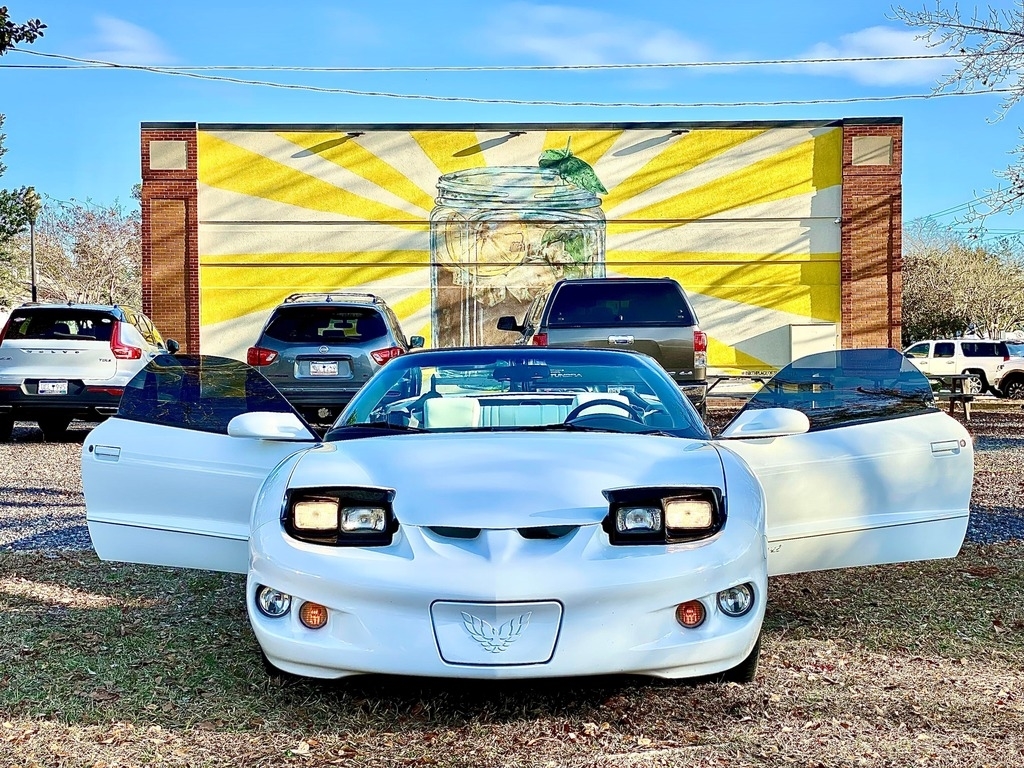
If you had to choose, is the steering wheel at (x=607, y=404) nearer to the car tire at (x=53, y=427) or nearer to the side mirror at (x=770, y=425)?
the side mirror at (x=770, y=425)

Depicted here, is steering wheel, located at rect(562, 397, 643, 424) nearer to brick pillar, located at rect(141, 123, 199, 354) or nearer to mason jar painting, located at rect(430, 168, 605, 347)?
mason jar painting, located at rect(430, 168, 605, 347)

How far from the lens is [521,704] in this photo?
142 inches

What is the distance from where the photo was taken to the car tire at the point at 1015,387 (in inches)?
988

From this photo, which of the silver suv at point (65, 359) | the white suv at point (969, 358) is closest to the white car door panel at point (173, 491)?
the silver suv at point (65, 359)

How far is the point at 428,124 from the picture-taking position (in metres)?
20.9

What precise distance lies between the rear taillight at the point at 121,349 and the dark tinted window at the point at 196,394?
817cm

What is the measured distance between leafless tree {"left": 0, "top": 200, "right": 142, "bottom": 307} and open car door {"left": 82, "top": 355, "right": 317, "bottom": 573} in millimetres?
57149

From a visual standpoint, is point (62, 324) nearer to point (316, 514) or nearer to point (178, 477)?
point (178, 477)

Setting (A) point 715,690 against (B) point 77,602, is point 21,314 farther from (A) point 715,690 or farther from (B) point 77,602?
(A) point 715,690

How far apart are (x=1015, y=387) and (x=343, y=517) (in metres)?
25.2

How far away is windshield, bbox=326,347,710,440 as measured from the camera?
179 inches

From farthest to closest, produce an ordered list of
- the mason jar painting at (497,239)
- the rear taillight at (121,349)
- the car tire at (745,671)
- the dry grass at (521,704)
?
the mason jar painting at (497,239), the rear taillight at (121,349), the car tire at (745,671), the dry grass at (521,704)

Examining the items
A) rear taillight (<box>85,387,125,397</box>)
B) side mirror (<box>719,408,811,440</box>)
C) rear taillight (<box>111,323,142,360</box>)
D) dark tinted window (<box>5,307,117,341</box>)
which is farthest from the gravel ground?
side mirror (<box>719,408,811,440</box>)

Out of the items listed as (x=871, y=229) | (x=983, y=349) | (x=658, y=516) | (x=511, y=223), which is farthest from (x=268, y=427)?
(x=983, y=349)
